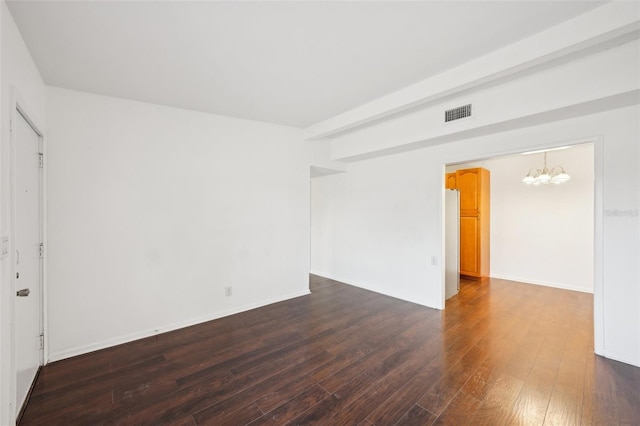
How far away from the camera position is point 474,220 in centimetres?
552

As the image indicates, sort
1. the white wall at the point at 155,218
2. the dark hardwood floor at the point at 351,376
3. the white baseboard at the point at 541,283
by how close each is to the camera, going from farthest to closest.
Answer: the white baseboard at the point at 541,283, the white wall at the point at 155,218, the dark hardwood floor at the point at 351,376

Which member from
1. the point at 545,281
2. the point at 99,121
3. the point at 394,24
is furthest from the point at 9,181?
the point at 545,281

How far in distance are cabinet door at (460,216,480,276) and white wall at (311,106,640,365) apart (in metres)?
2.22

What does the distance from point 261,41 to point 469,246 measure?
5562 millimetres

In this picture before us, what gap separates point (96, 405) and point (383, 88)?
12.7 feet

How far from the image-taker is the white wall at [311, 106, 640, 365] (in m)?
2.44

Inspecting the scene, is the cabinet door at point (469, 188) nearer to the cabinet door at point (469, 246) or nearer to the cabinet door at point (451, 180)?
the cabinet door at point (451, 180)

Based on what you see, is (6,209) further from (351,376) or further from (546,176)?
(546,176)

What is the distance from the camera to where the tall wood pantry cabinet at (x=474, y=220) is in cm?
548

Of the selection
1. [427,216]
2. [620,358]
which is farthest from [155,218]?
[620,358]

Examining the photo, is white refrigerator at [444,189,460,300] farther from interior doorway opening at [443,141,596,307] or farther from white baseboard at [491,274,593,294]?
white baseboard at [491,274,593,294]

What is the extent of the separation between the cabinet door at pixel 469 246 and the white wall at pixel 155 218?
395cm

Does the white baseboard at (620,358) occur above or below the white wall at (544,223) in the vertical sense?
below

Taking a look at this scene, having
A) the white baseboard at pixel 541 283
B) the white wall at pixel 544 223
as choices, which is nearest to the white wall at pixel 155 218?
the white wall at pixel 544 223
